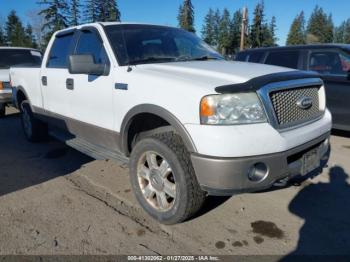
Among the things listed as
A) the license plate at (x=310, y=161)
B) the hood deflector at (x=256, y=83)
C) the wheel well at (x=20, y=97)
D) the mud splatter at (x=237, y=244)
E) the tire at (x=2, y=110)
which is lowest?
the mud splatter at (x=237, y=244)

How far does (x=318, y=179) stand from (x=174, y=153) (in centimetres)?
231

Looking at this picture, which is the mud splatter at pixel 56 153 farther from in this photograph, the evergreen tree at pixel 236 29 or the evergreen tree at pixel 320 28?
the evergreen tree at pixel 320 28

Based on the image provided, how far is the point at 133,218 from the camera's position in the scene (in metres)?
3.35

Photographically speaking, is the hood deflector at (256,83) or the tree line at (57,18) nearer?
the hood deflector at (256,83)

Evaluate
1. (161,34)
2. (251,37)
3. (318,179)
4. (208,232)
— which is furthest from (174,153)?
(251,37)

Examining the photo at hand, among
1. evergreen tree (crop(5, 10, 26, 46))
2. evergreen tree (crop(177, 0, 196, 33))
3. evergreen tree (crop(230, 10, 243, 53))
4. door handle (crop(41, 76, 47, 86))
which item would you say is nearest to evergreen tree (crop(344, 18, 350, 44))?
evergreen tree (crop(230, 10, 243, 53))

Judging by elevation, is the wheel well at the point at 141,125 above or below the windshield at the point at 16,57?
below

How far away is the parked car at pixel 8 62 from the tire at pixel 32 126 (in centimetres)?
261

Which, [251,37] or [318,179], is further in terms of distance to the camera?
[251,37]

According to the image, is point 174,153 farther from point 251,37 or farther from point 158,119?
point 251,37

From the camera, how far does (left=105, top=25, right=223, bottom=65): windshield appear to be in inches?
145

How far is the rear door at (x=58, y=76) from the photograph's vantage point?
450cm

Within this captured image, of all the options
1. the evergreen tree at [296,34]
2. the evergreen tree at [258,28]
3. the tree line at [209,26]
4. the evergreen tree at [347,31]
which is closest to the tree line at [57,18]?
the tree line at [209,26]

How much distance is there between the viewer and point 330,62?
6168 millimetres
